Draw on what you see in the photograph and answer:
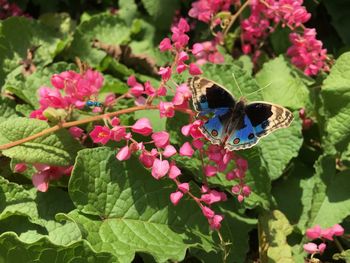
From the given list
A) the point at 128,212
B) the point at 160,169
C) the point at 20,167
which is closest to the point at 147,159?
the point at 160,169

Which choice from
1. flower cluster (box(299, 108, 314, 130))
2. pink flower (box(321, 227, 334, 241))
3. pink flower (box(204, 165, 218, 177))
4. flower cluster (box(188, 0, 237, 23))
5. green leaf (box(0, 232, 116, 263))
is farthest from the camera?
flower cluster (box(188, 0, 237, 23))

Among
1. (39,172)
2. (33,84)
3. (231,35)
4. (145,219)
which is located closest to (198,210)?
(145,219)

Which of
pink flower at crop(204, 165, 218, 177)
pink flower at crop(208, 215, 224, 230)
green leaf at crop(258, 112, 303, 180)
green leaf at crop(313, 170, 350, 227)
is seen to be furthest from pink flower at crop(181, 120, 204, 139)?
green leaf at crop(313, 170, 350, 227)

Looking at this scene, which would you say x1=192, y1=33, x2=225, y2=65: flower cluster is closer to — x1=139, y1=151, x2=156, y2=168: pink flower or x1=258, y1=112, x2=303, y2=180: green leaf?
x1=258, y1=112, x2=303, y2=180: green leaf

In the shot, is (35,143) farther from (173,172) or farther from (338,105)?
(338,105)

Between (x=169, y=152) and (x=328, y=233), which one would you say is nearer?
(x=169, y=152)
